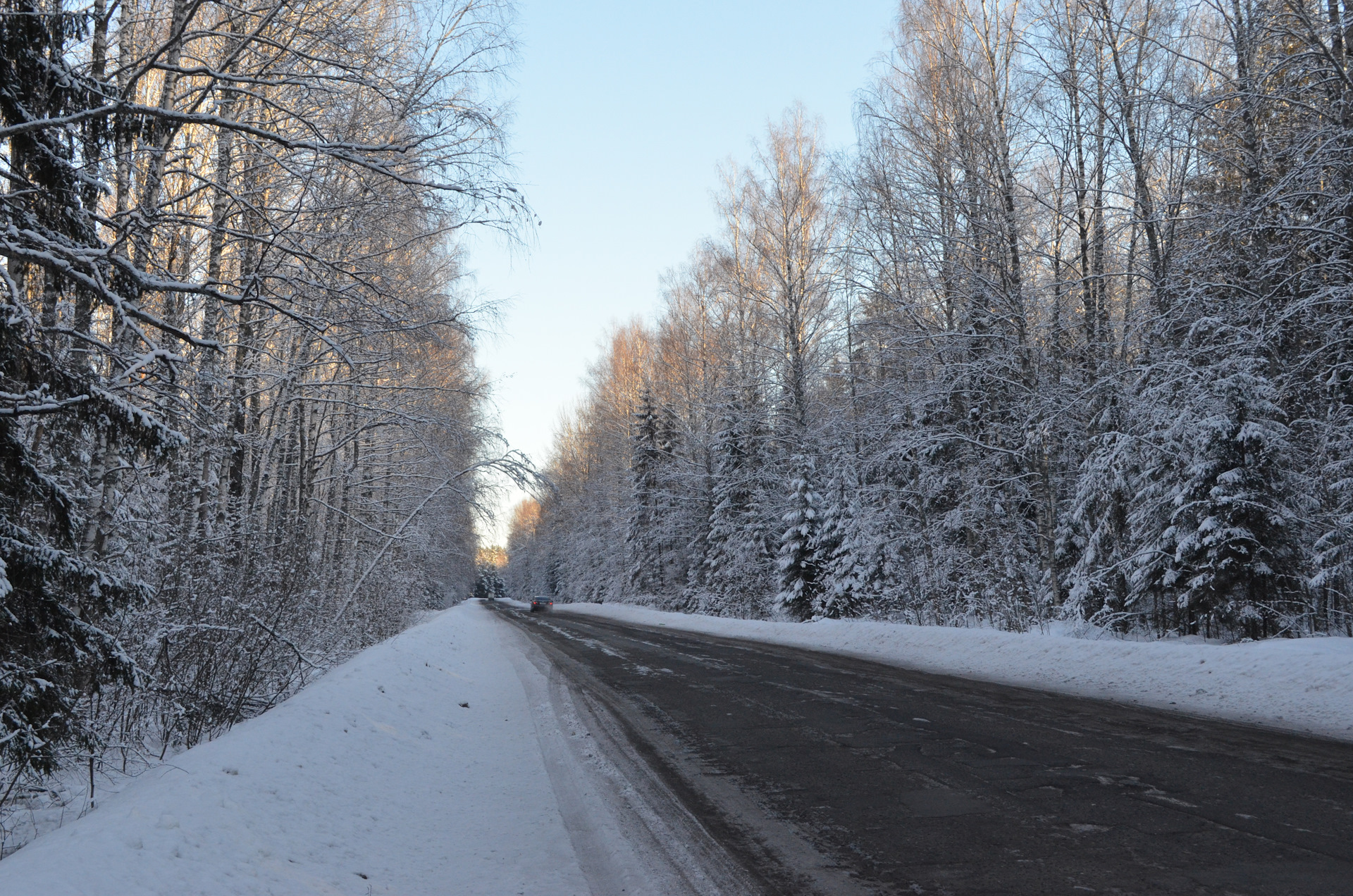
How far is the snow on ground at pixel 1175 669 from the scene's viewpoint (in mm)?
7348

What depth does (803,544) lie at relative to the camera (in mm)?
25734

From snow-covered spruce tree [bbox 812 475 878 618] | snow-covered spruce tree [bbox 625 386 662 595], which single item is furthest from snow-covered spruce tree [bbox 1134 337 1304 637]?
snow-covered spruce tree [bbox 625 386 662 595]

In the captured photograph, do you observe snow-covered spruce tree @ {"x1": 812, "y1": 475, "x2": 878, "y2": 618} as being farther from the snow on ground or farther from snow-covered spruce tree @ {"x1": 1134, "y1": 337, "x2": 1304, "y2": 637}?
snow-covered spruce tree @ {"x1": 1134, "y1": 337, "x2": 1304, "y2": 637}

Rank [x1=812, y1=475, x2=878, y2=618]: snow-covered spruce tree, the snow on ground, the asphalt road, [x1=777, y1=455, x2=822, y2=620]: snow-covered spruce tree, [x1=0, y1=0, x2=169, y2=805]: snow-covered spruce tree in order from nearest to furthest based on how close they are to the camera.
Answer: the asphalt road
[x1=0, y1=0, x2=169, y2=805]: snow-covered spruce tree
the snow on ground
[x1=812, y1=475, x2=878, y2=618]: snow-covered spruce tree
[x1=777, y1=455, x2=822, y2=620]: snow-covered spruce tree

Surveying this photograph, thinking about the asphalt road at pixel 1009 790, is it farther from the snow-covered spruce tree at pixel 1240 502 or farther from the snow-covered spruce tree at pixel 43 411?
the snow-covered spruce tree at pixel 1240 502

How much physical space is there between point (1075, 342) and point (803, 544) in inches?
447

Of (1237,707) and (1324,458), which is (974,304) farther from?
(1237,707)

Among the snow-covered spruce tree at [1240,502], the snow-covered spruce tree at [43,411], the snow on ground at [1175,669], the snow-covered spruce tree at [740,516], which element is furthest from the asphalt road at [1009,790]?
the snow-covered spruce tree at [740,516]

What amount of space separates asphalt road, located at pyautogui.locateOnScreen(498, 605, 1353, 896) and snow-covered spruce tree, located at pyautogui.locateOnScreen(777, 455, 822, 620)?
628 inches

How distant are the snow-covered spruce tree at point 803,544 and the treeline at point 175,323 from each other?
1331cm

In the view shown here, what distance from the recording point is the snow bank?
Answer: 3387 mm

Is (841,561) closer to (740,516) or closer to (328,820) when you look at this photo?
(740,516)

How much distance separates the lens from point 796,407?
2708cm

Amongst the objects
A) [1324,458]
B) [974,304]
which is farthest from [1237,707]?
[974,304]
